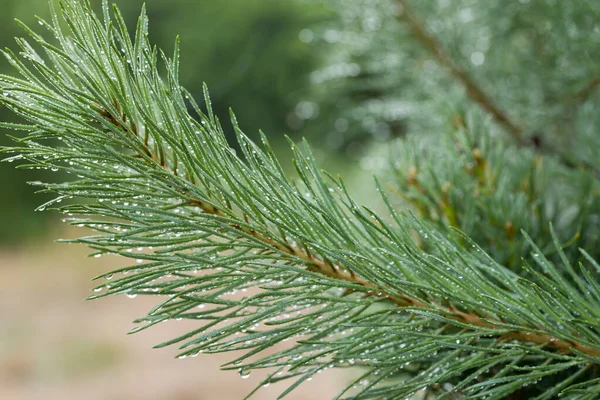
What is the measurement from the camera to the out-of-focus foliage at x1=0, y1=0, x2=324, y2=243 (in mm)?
1695

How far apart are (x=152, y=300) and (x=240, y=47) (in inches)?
33.4

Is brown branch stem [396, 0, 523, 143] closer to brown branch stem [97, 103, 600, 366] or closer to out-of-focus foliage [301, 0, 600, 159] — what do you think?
out-of-focus foliage [301, 0, 600, 159]

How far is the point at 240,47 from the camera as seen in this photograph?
69.2 inches

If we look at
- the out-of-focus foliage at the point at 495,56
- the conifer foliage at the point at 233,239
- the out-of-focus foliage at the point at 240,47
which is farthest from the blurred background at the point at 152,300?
the conifer foliage at the point at 233,239

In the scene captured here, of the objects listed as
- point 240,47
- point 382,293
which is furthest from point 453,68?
point 240,47

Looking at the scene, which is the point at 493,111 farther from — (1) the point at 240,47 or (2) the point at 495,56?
(1) the point at 240,47

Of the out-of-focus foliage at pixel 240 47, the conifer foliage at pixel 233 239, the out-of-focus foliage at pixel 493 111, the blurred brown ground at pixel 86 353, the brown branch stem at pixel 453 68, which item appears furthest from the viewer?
the out-of-focus foliage at pixel 240 47

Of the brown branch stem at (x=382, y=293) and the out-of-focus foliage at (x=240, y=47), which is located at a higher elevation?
the out-of-focus foliage at (x=240, y=47)

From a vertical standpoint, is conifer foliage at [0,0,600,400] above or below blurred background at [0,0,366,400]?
below

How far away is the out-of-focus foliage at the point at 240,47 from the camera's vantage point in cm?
170

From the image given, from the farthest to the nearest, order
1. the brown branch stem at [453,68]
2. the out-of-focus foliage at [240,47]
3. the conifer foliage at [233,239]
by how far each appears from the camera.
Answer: the out-of-focus foliage at [240,47] → the brown branch stem at [453,68] → the conifer foliage at [233,239]

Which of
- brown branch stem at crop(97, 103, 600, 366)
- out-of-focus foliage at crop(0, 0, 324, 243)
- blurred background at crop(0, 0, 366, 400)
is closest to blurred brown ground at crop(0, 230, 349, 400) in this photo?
blurred background at crop(0, 0, 366, 400)

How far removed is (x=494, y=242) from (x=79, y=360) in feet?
5.27

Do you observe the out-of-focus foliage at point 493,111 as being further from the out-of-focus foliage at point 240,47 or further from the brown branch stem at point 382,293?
the out-of-focus foliage at point 240,47
